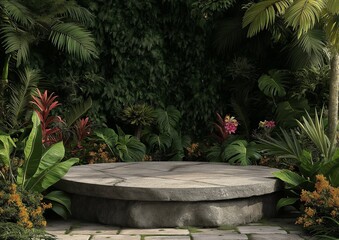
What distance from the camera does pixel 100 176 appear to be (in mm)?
7180

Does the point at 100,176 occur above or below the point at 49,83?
below

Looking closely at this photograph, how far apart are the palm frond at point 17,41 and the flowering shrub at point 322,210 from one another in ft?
16.7

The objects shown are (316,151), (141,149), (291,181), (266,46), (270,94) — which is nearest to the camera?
(291,181)

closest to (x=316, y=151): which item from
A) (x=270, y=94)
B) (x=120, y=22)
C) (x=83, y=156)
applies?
(x=270, y=94)

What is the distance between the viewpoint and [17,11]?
31.5 ft

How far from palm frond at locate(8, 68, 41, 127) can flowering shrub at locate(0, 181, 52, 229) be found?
3.48 metres

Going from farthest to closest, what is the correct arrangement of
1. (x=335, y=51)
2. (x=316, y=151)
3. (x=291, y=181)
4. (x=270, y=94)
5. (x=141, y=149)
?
(x=270, y=94), (x=141, y=149), (x=335, y=51), (x=316, y=151), (x=291, y=181)

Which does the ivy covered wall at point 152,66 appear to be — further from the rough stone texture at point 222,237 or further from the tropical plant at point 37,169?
the rough stone texture at point 222,237

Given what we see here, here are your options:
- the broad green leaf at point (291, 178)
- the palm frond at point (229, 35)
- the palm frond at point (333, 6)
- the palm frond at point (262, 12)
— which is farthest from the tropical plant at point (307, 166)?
the palm frond at point (229, 35)

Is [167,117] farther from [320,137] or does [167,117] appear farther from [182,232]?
[182,232]

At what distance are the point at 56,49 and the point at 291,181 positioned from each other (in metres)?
5.46

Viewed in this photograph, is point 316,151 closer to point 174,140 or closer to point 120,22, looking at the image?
point 174,140

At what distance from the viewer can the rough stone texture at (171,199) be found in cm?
629

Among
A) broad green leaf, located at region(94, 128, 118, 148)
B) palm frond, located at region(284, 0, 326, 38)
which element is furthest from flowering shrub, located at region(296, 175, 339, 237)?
broad green leaf, located at region(94, 128, 118, 148)
